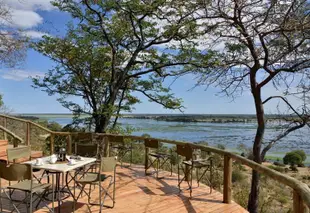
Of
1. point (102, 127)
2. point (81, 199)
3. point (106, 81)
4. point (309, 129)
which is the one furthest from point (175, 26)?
point (81, 199)

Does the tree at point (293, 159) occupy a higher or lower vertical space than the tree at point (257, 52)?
lower

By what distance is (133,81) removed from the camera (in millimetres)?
11750

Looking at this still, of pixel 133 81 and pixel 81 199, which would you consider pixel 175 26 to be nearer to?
pixel 133 81

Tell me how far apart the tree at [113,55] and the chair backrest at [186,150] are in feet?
18.0

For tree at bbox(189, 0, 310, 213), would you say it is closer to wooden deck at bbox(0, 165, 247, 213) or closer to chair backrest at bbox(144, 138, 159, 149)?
chair backrest at bbox(144, 138, 159, 149)

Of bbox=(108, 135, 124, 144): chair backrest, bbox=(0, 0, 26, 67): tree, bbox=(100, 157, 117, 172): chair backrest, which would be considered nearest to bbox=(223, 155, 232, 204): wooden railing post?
bbox=(100, 157, 117, 172): chair backrest

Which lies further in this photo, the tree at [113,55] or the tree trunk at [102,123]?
the tree trunk at [102,123]

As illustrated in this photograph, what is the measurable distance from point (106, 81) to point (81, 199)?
757 centimetres

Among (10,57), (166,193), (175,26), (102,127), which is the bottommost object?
(166,193)

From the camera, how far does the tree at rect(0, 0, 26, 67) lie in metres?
10.3

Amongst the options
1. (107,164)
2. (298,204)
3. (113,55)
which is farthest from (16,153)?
(113,55)

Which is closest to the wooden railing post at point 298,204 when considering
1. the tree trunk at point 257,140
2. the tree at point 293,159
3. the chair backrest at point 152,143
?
the chair backrest at point 152,143

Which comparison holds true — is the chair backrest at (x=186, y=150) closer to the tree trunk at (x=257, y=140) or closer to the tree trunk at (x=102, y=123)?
the tree trunk at (x=257, y=140)

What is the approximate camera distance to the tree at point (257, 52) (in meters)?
6.36
